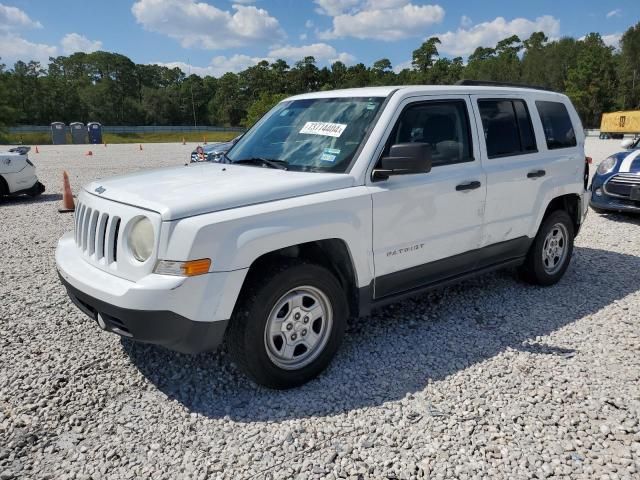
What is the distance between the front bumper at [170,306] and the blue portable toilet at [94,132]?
158 ft

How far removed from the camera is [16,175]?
404 inches

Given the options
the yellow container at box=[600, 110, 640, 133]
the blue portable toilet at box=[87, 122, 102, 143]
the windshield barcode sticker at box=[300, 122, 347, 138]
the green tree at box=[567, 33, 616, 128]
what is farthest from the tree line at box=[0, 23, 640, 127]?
the windshield barcode sticker at box=[300, 122, 347, 138]

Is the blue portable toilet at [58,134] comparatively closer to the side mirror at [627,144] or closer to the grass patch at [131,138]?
the grass patch at [131,138]

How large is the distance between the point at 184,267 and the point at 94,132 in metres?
49.0

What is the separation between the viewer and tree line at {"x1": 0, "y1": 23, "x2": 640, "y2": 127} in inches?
2687

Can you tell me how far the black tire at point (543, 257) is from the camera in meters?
4.89

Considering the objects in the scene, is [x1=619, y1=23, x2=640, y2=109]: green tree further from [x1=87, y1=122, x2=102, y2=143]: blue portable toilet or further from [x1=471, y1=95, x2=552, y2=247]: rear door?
[x1=471, y1=95, x2=552, y2=247]: rear door

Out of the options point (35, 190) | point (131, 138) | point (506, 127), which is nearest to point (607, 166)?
point (506, 127)

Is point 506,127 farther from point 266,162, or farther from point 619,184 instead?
point 619,184

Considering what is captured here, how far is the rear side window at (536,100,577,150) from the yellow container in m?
42.8

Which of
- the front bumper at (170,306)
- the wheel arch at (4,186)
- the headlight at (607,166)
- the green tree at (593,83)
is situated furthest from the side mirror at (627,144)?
the green tree at (593,83)

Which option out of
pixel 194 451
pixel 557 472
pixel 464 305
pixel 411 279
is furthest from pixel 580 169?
pixel 194 451

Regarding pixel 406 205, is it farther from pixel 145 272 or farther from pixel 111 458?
pixel 111 458

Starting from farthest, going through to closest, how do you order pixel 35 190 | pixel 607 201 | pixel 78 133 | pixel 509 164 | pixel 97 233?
pixel 78 133 < pixel 35 190 < pixel 607 201 < pixel 509 164 < pixel 97 233
